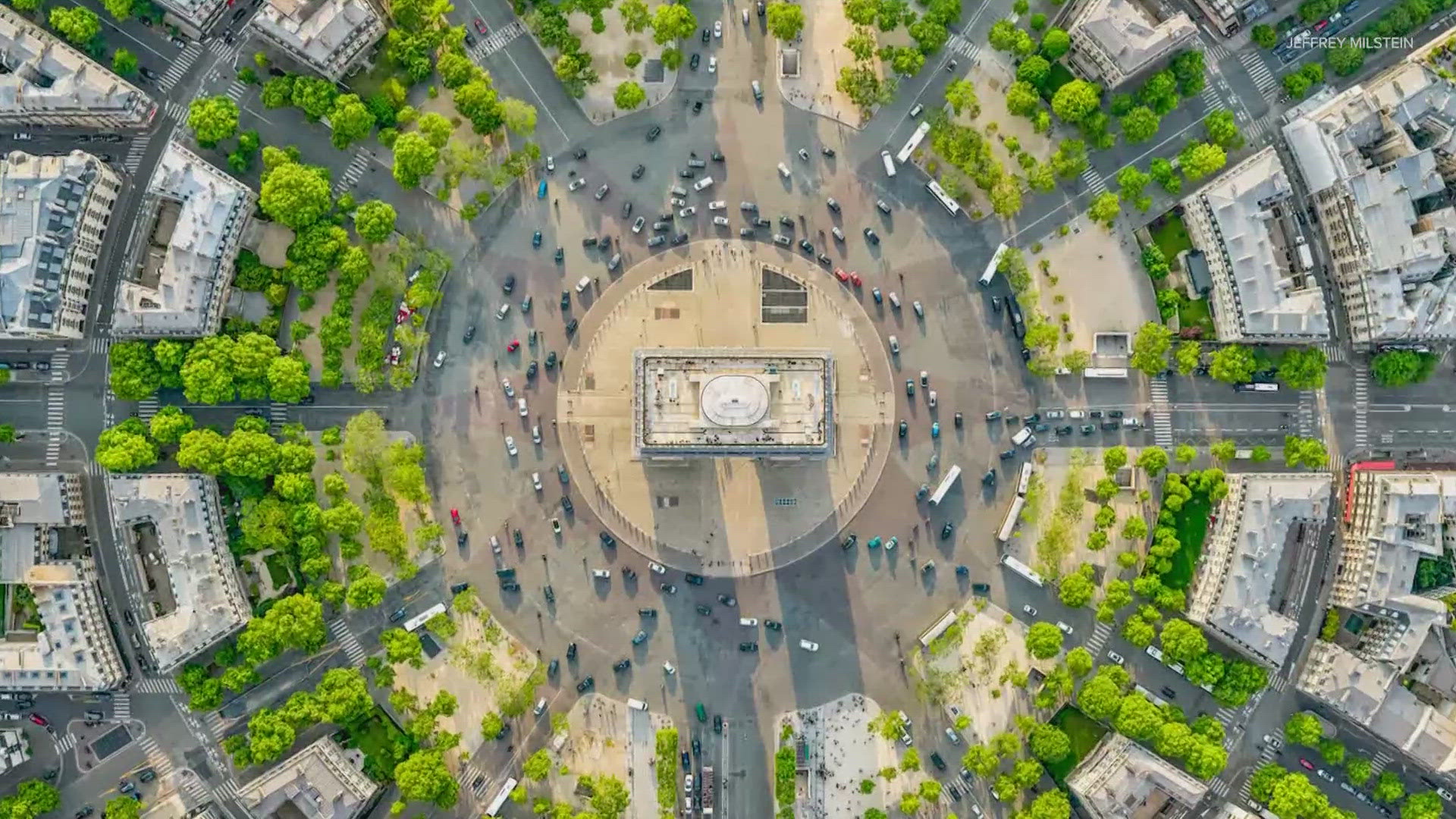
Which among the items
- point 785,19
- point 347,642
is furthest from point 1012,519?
point 347,642

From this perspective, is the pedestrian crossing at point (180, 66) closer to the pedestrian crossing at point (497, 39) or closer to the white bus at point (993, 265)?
the pedestrian crossing at point (497, 39)

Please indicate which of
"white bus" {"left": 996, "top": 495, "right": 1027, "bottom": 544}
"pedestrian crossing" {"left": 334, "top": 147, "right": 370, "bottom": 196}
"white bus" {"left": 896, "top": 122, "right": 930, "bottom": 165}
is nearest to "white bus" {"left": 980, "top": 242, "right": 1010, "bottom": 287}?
"white bus" {"left": 896, "top": 122, "right": 930, "bottom": 165}

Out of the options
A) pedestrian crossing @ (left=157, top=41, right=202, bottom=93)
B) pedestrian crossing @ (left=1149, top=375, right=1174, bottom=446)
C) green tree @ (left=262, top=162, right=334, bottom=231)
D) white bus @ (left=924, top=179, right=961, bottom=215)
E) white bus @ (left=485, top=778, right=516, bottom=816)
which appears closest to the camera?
green tree @ (left=262, top=162, right=334, bottom=231)

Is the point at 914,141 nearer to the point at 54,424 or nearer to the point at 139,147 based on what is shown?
the point at 139,147

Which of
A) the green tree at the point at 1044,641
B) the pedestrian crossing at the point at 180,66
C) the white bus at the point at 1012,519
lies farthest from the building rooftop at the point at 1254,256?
the pedestrian crossing at the point at 180,66

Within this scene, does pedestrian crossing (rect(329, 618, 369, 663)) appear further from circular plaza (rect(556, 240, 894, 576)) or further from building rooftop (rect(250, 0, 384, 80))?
building rooftop (rect(250, 0, 384, 80))
